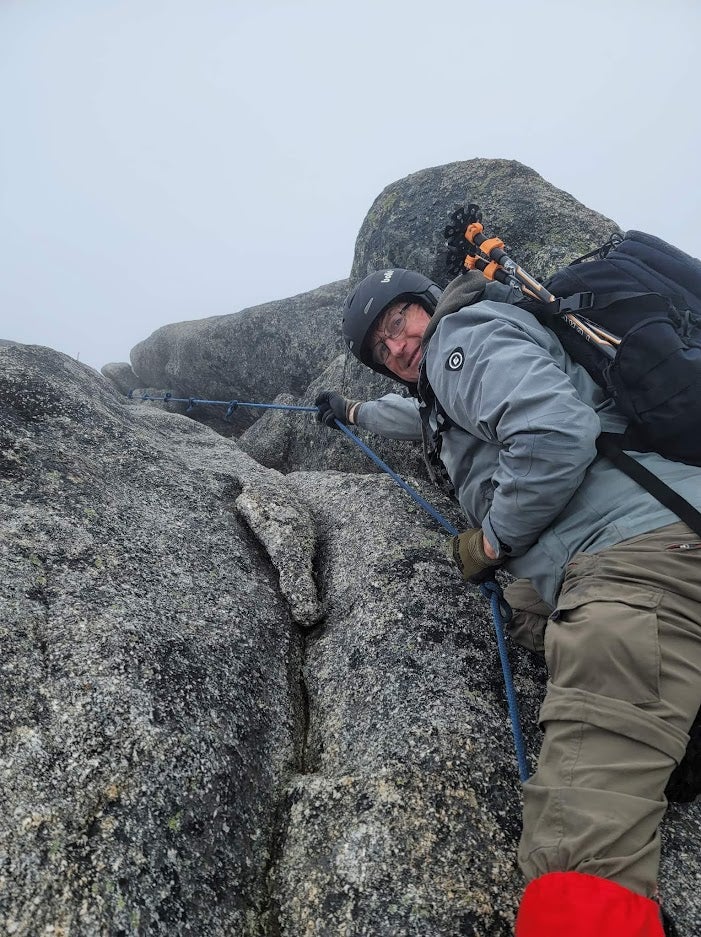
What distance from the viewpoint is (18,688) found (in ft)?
17.6

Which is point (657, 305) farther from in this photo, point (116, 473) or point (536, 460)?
point (116, 473)

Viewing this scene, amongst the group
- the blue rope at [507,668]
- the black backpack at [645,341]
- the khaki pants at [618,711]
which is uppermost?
the black backpack at [645,341]

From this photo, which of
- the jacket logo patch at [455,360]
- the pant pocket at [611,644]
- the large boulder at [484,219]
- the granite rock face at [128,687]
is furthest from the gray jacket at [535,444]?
the large boulder at [484,219]

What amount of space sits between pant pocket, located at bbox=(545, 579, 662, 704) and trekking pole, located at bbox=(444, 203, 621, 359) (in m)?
2.31

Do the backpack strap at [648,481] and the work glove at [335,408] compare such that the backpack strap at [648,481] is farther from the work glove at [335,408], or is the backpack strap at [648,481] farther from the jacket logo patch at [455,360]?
the work glove at [335,408]

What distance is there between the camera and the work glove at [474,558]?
644 cm

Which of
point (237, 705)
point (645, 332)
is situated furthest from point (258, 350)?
point (645, 332)

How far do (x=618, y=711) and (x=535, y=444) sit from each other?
87.5 inches

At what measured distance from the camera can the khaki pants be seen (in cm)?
384

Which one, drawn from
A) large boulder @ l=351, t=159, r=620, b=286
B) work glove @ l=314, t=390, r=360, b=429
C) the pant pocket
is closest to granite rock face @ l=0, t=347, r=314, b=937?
work glove @ l=314, t=390, r=360, b=429

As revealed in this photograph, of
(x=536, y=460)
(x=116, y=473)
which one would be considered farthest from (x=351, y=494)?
(x=536, y=460)

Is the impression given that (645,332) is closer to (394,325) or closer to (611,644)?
(611,644)

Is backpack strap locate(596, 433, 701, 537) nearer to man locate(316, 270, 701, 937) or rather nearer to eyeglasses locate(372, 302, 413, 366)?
man locate(316, 270, 701, 937)

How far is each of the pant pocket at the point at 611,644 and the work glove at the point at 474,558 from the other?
1507 millimetres
